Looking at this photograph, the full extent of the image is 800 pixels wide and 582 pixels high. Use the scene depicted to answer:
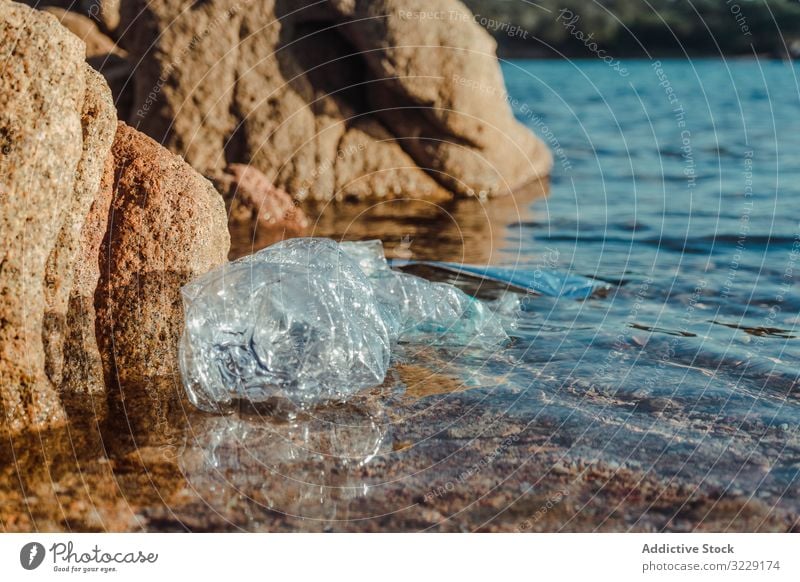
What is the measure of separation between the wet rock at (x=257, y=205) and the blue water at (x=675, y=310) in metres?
2.14

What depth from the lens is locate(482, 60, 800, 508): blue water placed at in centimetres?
386

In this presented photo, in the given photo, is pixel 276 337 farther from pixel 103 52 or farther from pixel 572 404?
pixel 103 52

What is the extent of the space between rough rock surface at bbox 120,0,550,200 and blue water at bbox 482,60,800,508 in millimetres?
1426

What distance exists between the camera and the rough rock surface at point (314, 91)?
963 centimetres

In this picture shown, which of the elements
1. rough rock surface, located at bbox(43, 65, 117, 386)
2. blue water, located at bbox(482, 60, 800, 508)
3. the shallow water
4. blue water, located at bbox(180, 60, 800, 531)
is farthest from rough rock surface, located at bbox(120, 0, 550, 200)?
rough rock surface, located at bbox(43, 65, 117, 386)

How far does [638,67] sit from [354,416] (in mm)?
40342

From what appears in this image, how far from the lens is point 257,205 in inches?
346

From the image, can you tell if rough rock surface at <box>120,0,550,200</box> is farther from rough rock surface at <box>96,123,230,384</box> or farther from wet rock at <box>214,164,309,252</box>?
rough rock surface at <box>96,123,230,384</box>

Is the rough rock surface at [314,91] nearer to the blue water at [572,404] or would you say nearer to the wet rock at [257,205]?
the wet rock at [257,205]

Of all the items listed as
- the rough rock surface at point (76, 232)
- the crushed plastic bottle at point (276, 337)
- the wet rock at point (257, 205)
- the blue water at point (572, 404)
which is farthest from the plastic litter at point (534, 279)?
the rough rock surface at point (76, 232)

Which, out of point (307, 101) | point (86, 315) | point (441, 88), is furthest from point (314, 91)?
point (86, 315)
